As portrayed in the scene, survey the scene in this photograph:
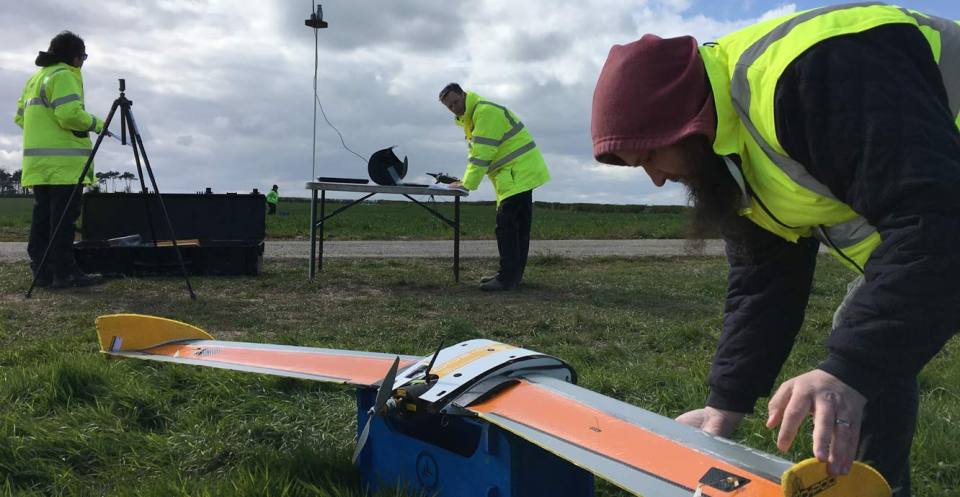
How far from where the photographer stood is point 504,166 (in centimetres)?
699

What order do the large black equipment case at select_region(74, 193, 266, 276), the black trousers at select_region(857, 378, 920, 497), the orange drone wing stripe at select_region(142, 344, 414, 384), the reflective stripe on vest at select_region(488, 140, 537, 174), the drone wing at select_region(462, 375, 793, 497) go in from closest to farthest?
1. the drone wing at select_region(462, 375, 793, 497)
2. the black trousers at select_region(857, 378, 920, 497)
3. the orange drone wing stripe at select_region(142, 344, 414, 384)
4. the reflective stripe on vest at select_region(488, 140, 537, 174)
5. the large black equipment case at select_region(74, 193, 266, 276)

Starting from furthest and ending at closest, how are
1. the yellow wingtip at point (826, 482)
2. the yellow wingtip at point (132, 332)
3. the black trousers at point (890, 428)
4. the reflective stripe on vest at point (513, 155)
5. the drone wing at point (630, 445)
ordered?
the reflective stripe on vest at point (513, 155), the yellow wingtip at point (132, 332), the black trousers at point (890, 428), the drone wing at point (630, 445), the yellow wingtip at point (826, 482)

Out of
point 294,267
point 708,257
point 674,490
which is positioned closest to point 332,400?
point 674,490

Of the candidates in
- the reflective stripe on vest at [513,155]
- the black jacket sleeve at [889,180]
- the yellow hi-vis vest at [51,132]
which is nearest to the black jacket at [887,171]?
the black jacket sleeve at [889,180]

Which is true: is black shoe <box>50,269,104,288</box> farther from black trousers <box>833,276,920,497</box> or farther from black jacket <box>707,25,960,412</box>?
black jacket <box>707,25,960,412</box>

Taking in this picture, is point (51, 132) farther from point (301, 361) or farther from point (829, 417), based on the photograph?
point (829, 417)

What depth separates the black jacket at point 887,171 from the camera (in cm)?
110

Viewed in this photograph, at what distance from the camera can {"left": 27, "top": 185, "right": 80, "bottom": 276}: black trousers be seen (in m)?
6.45

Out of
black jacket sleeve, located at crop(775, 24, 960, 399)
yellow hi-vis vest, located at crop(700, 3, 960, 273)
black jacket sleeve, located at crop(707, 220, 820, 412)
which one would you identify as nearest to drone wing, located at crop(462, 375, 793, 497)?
black jacket sleeve, located at crop(775, 24, 960, 399)

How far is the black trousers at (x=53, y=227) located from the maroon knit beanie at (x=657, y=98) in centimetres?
617

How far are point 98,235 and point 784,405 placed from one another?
8.78 metres

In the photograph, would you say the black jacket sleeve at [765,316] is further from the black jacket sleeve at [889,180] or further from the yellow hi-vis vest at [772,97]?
the black jacket sleeve at [889,180]

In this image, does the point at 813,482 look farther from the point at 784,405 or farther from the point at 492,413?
the point at 492,413

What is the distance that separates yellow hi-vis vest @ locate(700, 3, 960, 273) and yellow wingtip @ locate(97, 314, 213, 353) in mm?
2086
